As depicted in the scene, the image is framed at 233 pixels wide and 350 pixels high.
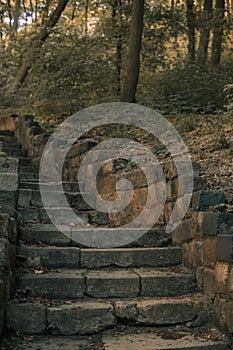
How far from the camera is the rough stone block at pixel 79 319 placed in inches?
147

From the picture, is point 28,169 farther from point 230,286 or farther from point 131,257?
point 230,286

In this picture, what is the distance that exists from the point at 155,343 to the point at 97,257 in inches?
48.2

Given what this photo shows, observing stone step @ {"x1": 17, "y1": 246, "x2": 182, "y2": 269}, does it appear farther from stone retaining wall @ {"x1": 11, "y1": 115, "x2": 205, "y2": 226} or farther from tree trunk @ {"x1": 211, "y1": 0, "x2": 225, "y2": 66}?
tree trunk @ {"x1": 211, "y1": 0, "x2": 225, "y2": 66}

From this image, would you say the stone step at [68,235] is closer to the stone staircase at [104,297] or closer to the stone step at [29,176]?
the stone staircase at [104,297]

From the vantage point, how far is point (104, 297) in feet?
13.6

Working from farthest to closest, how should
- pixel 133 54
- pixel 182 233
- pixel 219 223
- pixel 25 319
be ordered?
pixel 133 54, pixel 182 233, pixel 219 223, pixel 25 319

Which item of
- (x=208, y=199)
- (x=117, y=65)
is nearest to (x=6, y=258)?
(x=208, y=199)

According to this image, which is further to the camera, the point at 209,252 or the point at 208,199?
the point at 208,199

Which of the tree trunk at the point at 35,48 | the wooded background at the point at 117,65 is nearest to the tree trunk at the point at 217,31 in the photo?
the wooded background at the point at 117,65

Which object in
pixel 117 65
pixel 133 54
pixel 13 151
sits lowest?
pixel 13 151

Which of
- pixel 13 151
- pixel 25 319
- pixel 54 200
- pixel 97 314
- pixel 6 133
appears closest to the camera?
pixel 25 319

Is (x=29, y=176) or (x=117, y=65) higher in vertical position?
(x=117, y=65)

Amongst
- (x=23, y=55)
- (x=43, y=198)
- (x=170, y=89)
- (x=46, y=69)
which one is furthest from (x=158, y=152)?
(x=23, y=55)

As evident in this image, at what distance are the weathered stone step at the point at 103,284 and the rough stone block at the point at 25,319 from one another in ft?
0.98
